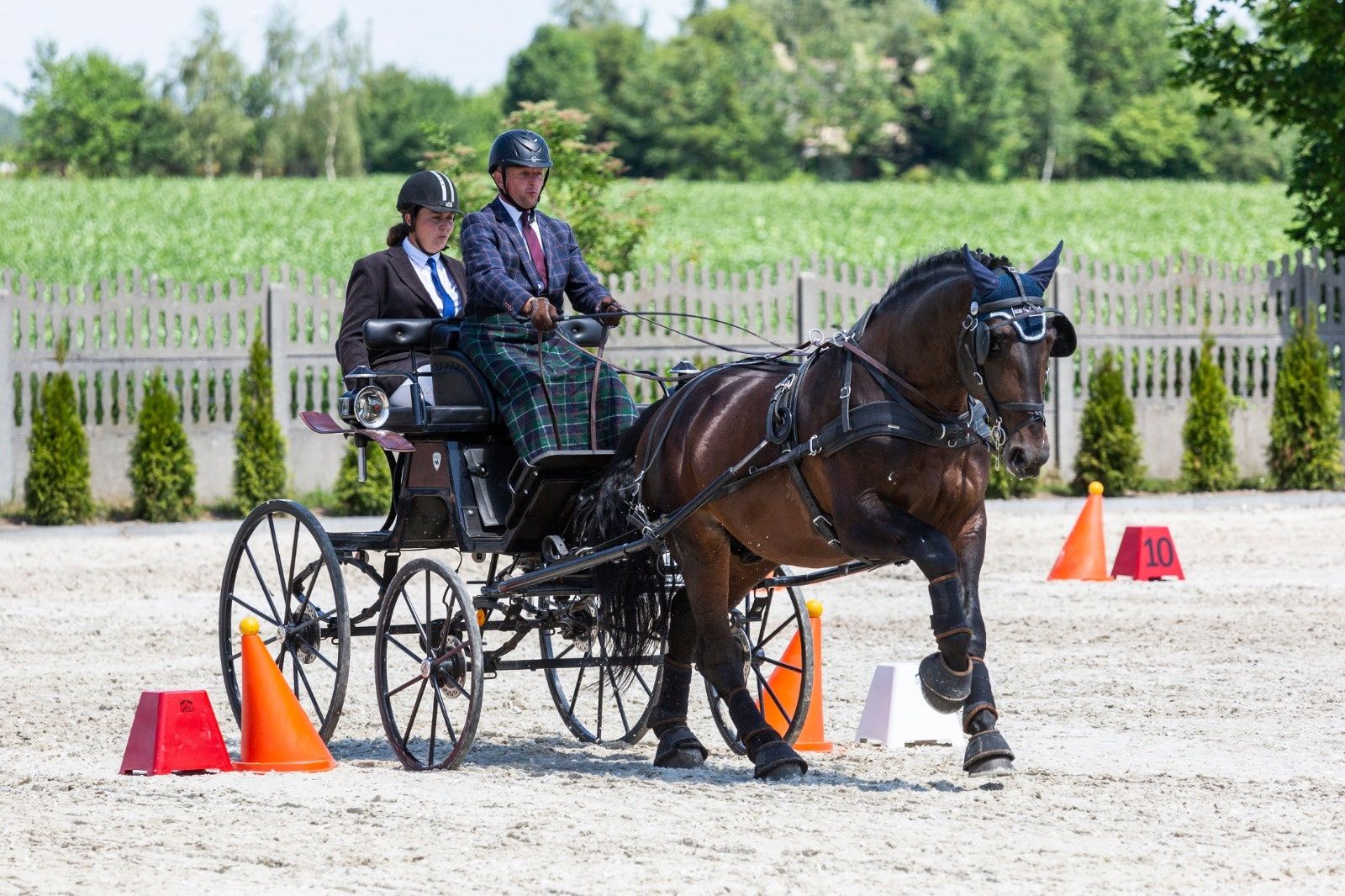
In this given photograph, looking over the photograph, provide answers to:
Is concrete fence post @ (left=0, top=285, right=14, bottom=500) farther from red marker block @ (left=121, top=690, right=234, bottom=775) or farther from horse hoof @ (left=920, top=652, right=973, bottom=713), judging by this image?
horse hoof @ (left=920, top=652, right=973, bottom=713)

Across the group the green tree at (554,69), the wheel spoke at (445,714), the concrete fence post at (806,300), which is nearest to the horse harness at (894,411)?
the wheel spoke at (445,714)

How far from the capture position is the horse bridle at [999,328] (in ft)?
18.9

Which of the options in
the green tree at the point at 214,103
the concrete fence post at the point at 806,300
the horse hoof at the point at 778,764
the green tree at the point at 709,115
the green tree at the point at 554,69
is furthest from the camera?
the green tree at the point at 554,69

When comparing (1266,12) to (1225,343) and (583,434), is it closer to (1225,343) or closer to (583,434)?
(1225,343)

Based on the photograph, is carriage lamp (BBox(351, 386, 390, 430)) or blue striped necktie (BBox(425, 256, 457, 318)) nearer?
carriage lamp (BBox(351, 386, 390, 430))

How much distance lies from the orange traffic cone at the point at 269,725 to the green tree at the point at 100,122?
80275mm

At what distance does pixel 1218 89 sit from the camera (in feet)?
63.5

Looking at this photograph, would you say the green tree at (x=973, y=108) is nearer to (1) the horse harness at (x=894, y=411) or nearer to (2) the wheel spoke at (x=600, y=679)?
(2) the wheel spoke at (x=600, y=679)

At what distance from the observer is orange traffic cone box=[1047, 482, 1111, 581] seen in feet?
42.5

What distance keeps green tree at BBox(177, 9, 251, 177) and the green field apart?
2646 cm

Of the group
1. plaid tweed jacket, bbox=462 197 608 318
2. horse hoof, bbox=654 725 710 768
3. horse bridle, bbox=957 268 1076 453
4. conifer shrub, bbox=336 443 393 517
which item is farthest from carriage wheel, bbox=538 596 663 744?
conifer shrub, bbox=336 443 393 517

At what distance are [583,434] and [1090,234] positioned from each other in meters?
40.5

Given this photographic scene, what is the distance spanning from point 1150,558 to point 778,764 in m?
7.08

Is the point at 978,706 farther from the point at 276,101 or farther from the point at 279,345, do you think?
the point at 276,101
